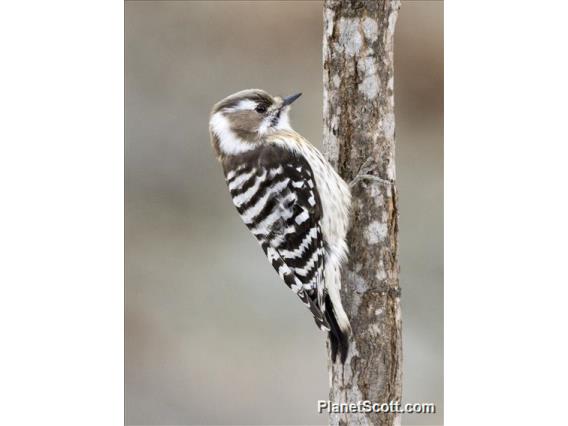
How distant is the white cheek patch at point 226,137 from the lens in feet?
11.2

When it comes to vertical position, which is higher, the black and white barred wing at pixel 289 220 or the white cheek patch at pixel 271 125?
the white cheek patch at pixel 271 125

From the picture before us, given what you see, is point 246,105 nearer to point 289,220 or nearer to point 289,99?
point 289,99

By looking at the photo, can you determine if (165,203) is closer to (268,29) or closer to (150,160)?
(150,160)

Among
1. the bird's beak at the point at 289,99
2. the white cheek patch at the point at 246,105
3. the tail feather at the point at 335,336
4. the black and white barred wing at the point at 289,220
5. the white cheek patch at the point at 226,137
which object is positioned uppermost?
the bird's beak at the point at 289,99

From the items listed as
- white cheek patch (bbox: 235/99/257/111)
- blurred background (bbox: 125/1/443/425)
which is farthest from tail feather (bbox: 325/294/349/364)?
white cheek patch (bbox: 235/99/257/111)

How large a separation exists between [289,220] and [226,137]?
1.74 ft

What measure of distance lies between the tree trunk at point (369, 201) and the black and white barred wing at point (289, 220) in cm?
16

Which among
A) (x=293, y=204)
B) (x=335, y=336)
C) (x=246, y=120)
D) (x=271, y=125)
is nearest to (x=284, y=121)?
(x=271, y=125)

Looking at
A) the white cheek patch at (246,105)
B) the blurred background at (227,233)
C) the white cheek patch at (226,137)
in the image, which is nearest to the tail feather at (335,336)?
the blurred background at (227,233)

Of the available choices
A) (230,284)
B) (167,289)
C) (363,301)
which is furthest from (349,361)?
(167,289)

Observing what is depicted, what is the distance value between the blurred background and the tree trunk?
7cm

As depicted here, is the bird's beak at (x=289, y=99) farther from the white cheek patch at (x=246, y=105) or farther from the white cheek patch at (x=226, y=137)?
the white cheek patch at (x=226, y=137)

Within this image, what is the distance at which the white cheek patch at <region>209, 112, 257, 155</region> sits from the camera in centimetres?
340

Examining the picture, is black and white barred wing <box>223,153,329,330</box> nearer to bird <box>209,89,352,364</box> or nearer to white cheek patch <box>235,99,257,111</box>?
bird <box>209,89,352,364</box>
